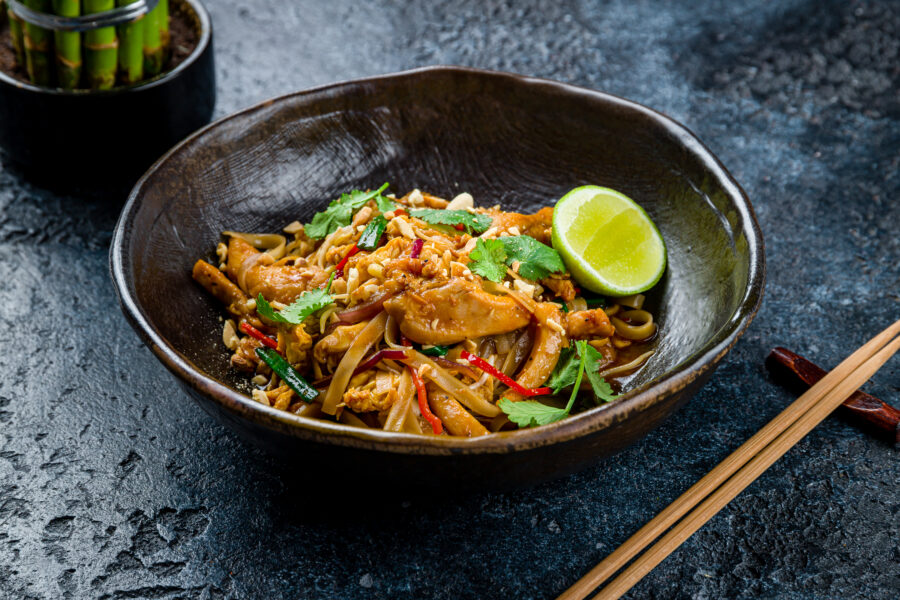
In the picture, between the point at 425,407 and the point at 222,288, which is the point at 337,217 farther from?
the point at 425,407

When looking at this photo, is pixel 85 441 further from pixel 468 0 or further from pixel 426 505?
pixel 468 0

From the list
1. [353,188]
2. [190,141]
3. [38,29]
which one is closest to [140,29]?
[38,29]

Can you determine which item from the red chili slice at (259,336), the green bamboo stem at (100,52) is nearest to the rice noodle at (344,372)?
the red chili slice at (259,336)

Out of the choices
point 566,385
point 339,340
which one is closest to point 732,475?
point 566,385

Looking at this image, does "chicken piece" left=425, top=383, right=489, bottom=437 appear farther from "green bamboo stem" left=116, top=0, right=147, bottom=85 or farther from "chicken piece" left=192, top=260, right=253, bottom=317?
"green bamboo stem" left=116, top=0, right=147, bottom=85

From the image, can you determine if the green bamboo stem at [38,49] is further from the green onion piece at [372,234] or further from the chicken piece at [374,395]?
the chicken piece at [374,395]
